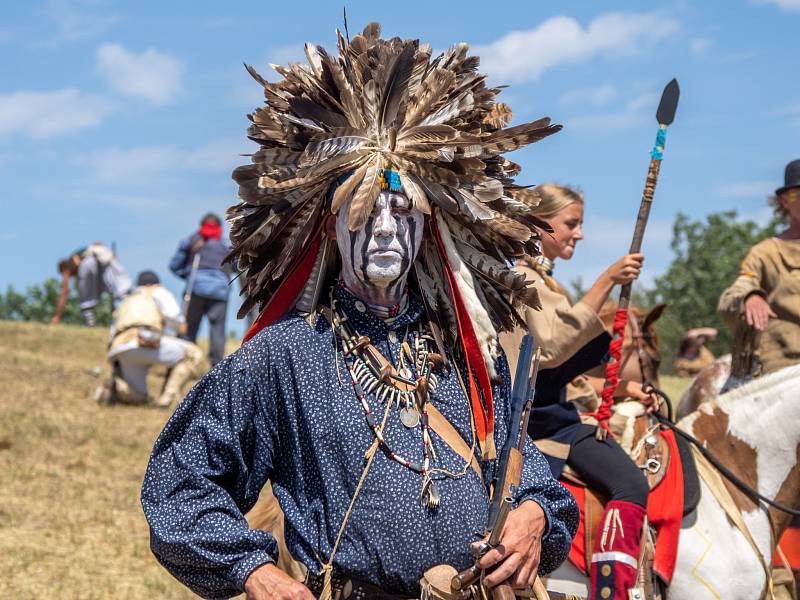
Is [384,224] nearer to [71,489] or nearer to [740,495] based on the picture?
[740,495]

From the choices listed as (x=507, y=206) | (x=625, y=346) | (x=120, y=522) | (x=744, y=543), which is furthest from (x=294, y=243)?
(x=120, y=522)

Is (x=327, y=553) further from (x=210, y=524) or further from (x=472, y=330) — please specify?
(x=472, y=330)

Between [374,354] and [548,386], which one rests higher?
[374,354]

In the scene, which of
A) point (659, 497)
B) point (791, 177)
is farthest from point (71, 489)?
point (791, 177)

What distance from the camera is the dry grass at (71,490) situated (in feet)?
24.2

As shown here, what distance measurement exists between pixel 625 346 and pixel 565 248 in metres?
1.79

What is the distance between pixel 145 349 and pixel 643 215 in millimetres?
8607

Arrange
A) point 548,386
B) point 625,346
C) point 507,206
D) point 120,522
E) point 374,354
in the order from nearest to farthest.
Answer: point 374,354, point 507,206, point 548,386, point 625,346, point 120,522

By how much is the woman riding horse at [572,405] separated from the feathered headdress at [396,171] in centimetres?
145

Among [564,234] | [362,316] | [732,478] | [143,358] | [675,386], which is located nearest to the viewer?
[362,316]

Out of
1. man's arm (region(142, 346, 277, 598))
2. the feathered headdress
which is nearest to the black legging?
the feathered headdress

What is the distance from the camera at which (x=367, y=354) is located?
10.6 ft

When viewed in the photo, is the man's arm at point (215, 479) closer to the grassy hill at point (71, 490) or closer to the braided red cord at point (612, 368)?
the braided red cord at point (612, 368)

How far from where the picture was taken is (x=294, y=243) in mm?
3334
